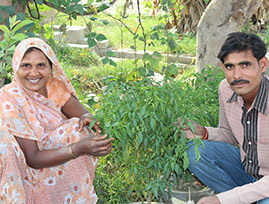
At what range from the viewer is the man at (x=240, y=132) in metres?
2.12

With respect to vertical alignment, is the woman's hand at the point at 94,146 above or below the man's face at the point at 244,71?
below

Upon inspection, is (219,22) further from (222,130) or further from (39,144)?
(39,144)

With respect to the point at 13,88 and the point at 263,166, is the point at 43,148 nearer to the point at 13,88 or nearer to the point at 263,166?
the point at 13,88

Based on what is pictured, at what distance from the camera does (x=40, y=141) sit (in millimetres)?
2350

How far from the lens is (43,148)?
236cm

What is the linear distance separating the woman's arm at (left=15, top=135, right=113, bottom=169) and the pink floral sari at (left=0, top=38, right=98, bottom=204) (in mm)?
38

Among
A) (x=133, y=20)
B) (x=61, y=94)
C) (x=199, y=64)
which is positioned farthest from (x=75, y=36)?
(x=61, y=94)

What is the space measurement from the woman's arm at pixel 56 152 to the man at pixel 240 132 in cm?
57

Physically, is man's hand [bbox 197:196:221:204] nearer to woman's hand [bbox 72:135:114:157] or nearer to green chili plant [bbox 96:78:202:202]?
green chili plant [bbox 96:78:202:202]

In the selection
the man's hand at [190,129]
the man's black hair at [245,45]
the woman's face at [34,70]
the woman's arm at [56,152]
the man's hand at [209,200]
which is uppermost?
the man's black hair at [245,45]

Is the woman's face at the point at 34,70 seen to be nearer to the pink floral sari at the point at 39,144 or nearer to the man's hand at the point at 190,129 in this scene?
the pink floral sari at the point at 39,144

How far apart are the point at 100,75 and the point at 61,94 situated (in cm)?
315

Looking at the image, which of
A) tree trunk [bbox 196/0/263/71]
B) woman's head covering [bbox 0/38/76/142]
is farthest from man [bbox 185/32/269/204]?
tree trunk [bbox 196/0/263/71]


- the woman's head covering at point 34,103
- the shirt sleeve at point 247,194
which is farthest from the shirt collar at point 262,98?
the woman's head covering at point 34,103
